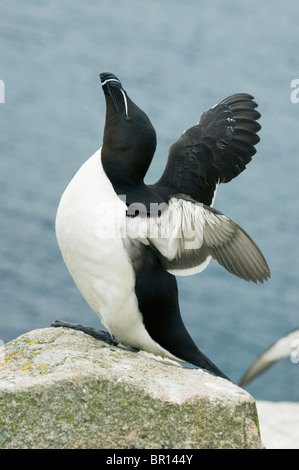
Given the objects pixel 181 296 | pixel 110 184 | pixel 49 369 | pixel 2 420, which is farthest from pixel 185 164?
pixel 181 296

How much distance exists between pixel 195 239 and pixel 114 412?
74cm

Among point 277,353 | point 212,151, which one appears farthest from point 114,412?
point 212,151

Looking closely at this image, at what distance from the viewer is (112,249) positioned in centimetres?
305

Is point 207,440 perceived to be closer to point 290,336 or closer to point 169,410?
point 169,410

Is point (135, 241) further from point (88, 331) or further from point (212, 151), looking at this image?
point (212, 151)

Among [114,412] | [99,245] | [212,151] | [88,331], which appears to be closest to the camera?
[114,412]

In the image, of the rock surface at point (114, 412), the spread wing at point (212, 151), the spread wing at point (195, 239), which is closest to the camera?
the rock surface at point (114, 412)

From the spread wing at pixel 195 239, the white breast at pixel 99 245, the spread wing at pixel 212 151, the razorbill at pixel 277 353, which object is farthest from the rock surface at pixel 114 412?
the spread wing at pixel 212 151

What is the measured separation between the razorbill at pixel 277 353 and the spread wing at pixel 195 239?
238 mm

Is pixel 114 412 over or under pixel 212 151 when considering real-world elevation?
under

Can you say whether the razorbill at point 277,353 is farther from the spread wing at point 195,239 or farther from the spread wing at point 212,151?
the spread wing at point 212,151

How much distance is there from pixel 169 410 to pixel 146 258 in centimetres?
64

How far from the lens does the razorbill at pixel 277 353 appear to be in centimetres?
302

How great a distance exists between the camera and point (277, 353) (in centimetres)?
308
